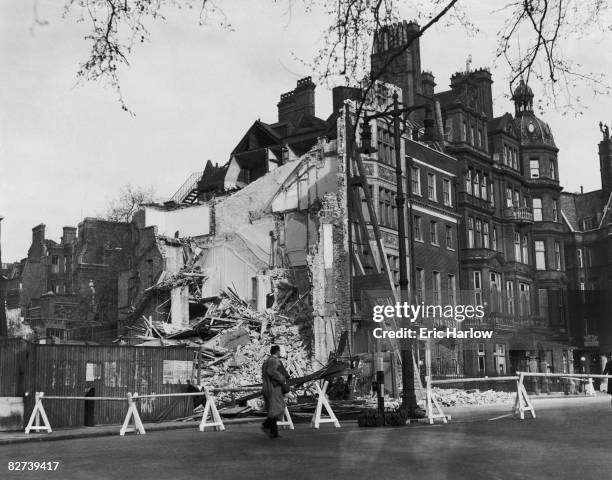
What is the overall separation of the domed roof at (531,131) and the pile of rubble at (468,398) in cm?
2653

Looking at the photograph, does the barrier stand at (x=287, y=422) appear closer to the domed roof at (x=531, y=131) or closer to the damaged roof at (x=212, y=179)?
the damaged roof at (x=212, y=179)

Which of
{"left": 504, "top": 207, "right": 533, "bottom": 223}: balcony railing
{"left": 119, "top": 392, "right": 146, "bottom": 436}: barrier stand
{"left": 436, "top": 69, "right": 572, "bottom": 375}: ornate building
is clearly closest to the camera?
{"left": 119, "top": 392, "right": 146, "bottom": 436}: barrier stand

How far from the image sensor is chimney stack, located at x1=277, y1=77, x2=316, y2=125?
54906mm

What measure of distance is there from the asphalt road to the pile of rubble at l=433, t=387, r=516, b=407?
54.9ft

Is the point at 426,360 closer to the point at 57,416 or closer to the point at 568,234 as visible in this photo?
the point at 57,416

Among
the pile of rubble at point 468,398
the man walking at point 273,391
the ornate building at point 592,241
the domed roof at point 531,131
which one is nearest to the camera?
the man walking at point 273,391

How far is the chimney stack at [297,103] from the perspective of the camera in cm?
5491

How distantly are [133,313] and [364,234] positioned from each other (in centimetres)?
1333

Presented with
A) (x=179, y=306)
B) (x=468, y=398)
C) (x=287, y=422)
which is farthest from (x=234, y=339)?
(x=287, y=422)

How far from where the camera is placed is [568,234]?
72.9m

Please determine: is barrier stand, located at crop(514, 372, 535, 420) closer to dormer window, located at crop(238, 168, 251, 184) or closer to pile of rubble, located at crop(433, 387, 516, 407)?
pile of rubble, located at crop(433, 387, 516, 407)

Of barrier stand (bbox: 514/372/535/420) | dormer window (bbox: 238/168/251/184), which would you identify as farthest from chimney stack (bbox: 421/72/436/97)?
barrier stand (bbox: 514/372/535/420)

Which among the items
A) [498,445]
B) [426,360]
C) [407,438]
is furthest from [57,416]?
[426,360]

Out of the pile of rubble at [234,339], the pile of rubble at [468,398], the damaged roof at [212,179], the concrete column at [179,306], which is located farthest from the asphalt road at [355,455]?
the damaged roof at [212,179]
